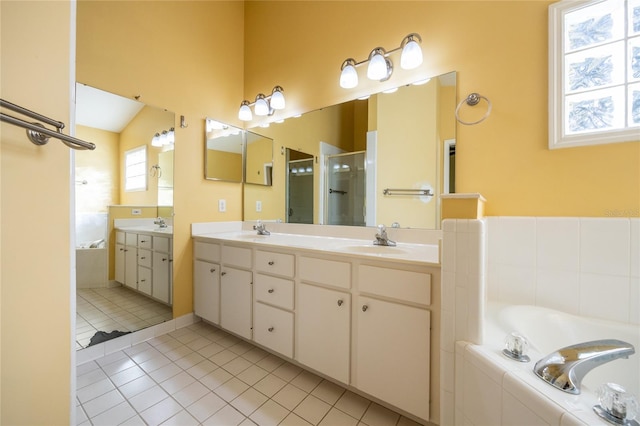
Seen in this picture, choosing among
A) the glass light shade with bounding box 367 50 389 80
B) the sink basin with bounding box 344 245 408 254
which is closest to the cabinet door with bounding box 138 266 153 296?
the sink basin with bounding box 344 245 408 254

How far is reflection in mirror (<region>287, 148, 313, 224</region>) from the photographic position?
2.15m

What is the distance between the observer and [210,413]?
126 centimetres

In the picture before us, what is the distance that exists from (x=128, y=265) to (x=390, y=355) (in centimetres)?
205

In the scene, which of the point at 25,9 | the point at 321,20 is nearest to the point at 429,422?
the point at 25,9

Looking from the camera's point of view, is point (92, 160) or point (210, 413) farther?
point (92, 160)

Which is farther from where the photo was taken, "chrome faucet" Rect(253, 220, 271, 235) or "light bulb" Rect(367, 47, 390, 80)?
"chrome faucet" Rect(253, 220, 271, 235)

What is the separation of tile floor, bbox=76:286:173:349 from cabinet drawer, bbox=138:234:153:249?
1.14ft

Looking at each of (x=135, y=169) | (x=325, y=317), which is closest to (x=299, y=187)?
(x=325, y=317)

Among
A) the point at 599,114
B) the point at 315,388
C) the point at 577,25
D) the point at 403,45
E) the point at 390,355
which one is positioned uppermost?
the point at 403,45

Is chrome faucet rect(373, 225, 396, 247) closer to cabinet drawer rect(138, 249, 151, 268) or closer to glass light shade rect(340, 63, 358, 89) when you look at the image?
glass light shade rect(340, 63, 358, 89)

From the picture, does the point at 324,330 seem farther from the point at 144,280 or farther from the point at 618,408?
the point at 144,280

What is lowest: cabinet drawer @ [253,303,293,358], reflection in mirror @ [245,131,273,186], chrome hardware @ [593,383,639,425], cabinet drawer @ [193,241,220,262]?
cabinet drawer @ [253,303,293,358]

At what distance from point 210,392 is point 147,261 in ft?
3.99

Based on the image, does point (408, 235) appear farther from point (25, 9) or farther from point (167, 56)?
point (167, 56)
